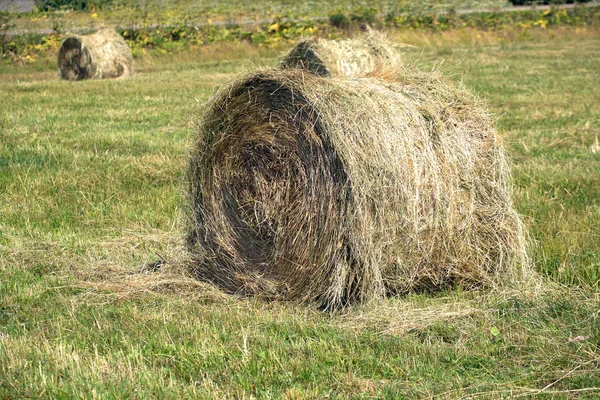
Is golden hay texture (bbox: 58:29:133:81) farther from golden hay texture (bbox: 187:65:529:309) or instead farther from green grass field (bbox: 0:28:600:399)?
golden hay texture (bbox: 187:65:529:309)

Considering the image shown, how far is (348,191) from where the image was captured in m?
5.26

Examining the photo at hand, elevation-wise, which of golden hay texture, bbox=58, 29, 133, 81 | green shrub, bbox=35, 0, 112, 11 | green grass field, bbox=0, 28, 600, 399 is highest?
green shrub, bbox=35, 0, 112, 11

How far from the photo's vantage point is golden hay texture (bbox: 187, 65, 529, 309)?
532 centimetres

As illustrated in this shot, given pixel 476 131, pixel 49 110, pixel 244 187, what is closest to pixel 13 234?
pixel 244 187

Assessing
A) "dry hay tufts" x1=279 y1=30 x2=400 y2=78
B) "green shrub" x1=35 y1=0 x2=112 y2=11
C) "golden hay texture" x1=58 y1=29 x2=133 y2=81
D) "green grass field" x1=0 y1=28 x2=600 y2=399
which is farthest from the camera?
"green shrub" x1=35 y1=0 x2=112 y2=11

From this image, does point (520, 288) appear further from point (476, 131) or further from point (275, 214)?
point (275, 214)

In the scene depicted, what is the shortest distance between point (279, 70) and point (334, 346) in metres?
2.03

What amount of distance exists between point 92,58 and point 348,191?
16.0m

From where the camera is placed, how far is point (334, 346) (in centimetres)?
462

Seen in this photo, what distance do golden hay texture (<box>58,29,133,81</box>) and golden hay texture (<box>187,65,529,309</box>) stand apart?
1481 cm

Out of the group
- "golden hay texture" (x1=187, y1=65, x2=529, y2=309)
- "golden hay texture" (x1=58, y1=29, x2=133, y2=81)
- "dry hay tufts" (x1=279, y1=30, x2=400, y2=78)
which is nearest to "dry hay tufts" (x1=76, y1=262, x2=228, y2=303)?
"golden hay texture" (x1=187, y1=65, x2=529, y2=309)

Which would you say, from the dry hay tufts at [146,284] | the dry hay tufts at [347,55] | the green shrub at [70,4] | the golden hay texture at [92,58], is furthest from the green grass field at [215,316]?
the green shrub at [70,4]

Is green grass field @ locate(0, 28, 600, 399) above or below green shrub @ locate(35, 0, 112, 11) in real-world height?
below

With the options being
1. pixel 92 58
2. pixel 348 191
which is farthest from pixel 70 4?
pixel 348 191
